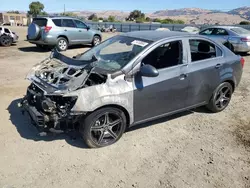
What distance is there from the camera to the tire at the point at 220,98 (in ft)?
16.1

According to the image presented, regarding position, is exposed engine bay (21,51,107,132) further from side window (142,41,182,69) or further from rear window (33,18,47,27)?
rear window (33,18,47,27)

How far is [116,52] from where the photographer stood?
14.6 feet

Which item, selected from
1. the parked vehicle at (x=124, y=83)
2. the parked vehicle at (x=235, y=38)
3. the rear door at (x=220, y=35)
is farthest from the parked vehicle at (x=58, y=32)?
the parked vehicle at (x=124, y=83)

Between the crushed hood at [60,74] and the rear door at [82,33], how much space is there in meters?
9.11

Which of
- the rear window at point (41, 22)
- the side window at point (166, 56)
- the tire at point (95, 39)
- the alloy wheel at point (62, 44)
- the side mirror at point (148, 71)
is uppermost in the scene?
the rear window at point (41, 22)

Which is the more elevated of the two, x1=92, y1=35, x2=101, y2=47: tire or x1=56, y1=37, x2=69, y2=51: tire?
x1=92, y1=35, x2=101, y2=47: tire

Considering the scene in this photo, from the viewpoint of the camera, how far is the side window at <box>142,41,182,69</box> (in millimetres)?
4032

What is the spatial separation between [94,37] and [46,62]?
10.2 metres

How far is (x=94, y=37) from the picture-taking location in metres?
14.4

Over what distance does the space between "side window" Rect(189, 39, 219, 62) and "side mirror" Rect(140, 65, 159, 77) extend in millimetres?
1126

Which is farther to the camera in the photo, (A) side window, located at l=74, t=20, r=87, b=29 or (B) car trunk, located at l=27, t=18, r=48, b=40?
(A) side window, located at l=74, t=20, r=87, b=29

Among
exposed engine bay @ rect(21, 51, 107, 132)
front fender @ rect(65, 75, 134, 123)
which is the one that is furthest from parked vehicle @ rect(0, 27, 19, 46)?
front fender @ rect(65, 75, 134, 123)

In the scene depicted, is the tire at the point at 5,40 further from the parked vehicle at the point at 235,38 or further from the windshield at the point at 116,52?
the windshield at the point at 116,52

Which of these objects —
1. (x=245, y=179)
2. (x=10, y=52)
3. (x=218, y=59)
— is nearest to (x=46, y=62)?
(x=218, y=59)
